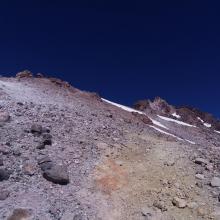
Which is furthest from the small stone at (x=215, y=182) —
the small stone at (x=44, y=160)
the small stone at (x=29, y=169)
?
the small stone at (x=29, y=169)

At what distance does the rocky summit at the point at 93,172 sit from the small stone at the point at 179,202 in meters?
0.04

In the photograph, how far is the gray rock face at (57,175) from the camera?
15688 millimetres

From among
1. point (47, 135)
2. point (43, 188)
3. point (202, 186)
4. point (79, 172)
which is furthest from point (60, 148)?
point (202, 186)

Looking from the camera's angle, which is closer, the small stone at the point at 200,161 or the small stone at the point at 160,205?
the small stone at the point at 160,205

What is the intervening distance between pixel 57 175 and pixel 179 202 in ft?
16.5

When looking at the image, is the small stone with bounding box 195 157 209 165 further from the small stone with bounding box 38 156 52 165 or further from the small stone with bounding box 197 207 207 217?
the small stone with bounding box 38 156 52 165

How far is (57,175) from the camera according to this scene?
15.9m

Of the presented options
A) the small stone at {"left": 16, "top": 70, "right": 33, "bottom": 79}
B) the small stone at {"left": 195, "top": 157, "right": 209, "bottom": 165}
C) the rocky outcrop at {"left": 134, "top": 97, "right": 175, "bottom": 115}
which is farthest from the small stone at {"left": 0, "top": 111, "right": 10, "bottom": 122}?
the rocky outcrop at {"left": 134, "top": 97, "right": 175, "bottom": 115}

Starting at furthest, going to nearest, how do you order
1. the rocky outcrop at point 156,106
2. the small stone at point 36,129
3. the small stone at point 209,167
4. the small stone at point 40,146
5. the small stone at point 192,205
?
the rocky outcrop at point 156,106 < the small stone at point 36,129 < the small stone at point 209,167 < the small stone at point 40,146 < the small stone at point 192,205

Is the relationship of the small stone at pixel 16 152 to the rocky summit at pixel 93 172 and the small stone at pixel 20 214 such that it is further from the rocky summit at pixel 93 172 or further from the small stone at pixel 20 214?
the small stone at pixel 20 214

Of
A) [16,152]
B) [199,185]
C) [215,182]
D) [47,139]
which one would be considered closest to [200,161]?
[215,182]

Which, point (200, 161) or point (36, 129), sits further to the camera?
point (36, 129)

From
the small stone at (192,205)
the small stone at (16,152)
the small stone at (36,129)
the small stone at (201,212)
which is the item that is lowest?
the small stone at (201,212)

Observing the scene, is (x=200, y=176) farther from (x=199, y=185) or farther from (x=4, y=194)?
(x=4, y=194)
